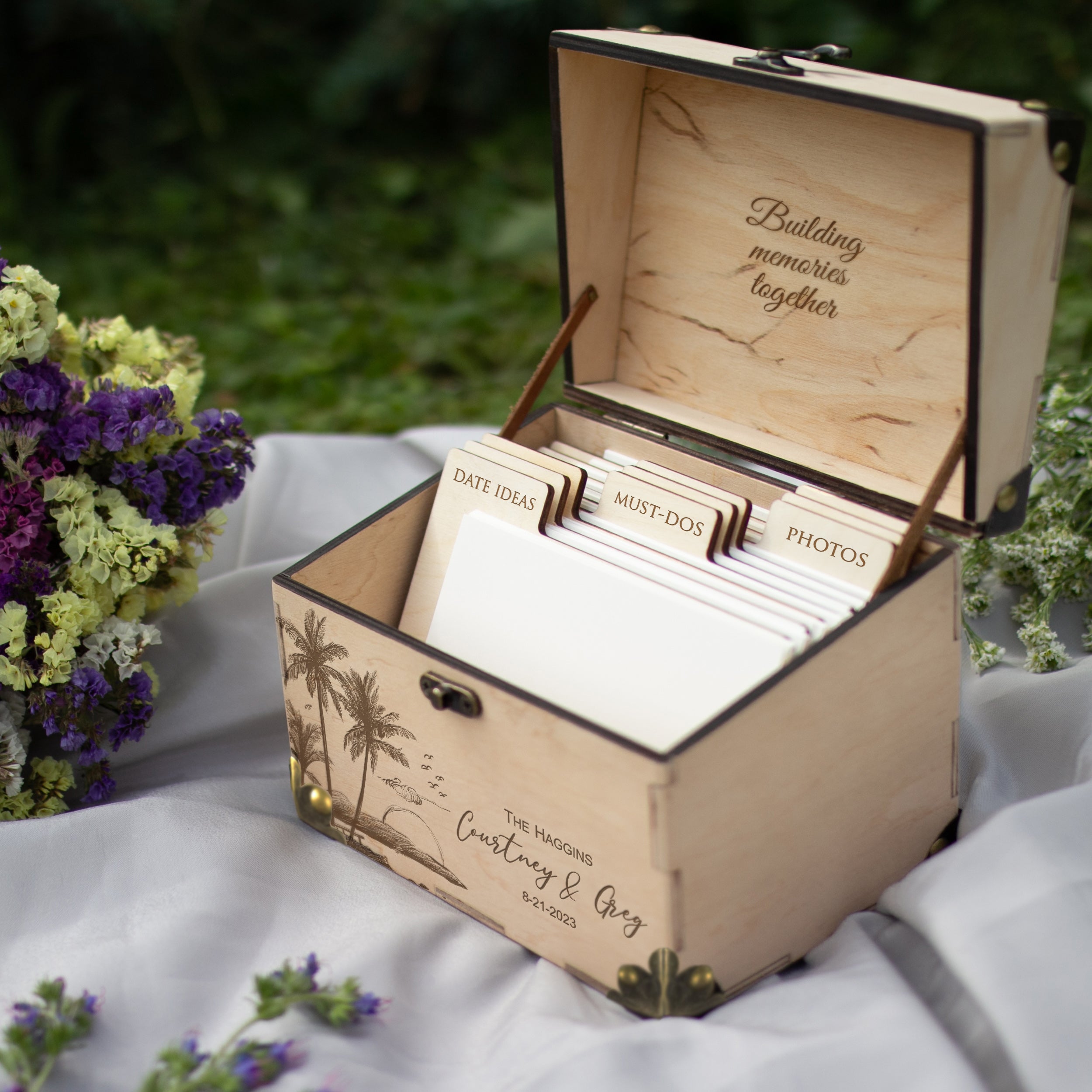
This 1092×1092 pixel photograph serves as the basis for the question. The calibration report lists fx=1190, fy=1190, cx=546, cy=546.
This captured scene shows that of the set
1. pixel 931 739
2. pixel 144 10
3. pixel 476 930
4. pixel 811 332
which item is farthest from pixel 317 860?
pixel 144 10

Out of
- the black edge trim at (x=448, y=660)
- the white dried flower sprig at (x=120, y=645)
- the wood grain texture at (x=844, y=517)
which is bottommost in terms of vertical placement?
the white dried flower sprig at (x=120, y=645)

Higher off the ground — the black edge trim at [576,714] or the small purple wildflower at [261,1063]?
the black edge trim at [576,714]

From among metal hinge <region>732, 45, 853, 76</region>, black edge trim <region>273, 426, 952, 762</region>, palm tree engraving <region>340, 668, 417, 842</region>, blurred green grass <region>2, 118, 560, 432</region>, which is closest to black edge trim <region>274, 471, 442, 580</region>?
black edge trim <region>273, 426, 952, 762</region>

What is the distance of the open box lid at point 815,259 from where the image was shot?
3.76 ft

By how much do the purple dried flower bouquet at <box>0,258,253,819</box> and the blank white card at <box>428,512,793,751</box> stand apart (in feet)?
1.17

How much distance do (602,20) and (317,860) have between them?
269 centimetres

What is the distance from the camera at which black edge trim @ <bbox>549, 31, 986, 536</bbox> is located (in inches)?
42.4

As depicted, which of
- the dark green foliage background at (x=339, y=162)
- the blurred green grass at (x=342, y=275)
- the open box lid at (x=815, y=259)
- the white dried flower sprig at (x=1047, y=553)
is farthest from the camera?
the dark green foliage background at (x=339, y=162)

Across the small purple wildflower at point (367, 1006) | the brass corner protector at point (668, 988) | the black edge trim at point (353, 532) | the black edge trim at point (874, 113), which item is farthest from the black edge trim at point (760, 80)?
the small purple wildflower at point (367, 1006)

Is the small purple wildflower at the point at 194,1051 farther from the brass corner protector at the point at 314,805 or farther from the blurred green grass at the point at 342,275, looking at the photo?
the blurred green grass at the point at 342,275

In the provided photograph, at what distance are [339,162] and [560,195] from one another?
8.44 feet

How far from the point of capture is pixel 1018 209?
1.11 m

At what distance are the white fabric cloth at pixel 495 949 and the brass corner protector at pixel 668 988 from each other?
0.02m

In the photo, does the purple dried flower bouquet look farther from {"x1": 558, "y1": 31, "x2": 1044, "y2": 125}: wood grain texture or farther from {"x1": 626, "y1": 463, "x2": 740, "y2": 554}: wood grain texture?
{"x1": 558, "y1": 31, "x2": 1044, "y2": 125}: wood grain texture
